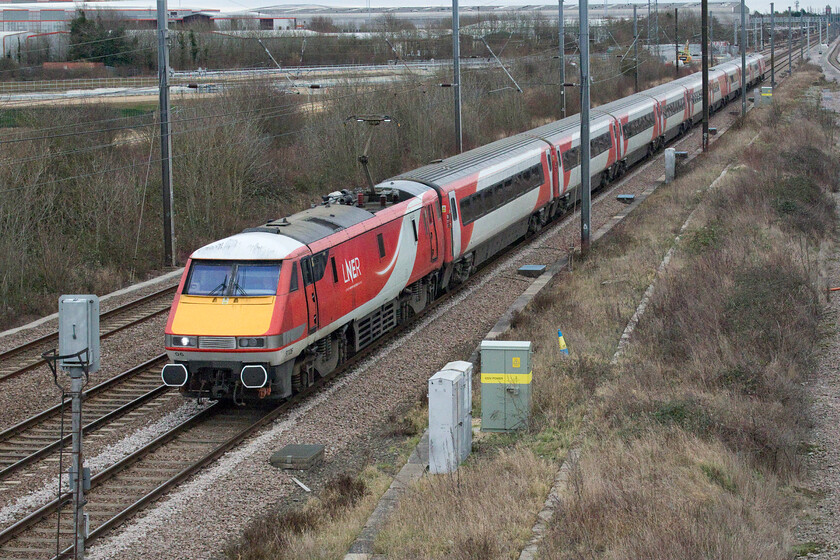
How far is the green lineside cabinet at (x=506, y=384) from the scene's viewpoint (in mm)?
11273

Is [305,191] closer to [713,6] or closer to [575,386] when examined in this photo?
[575,386]

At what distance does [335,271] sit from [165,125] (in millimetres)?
11209

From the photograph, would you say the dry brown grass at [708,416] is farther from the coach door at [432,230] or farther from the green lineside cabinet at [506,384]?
the coach door at [432,230]

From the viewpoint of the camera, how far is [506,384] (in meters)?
11.3

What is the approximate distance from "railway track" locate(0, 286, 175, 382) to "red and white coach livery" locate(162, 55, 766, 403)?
14.2ft

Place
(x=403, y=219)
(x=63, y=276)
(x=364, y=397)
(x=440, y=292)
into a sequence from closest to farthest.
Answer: (x=364, y=397) → (x=403, y=219) → (x=440, y=292) → (x=63, y=276)

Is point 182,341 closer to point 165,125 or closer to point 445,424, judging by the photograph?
point 445,424

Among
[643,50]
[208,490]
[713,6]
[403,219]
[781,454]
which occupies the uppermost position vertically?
[713,6]

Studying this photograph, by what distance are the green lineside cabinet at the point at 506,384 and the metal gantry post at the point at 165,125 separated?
14.6 metres

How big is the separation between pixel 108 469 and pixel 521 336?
7.06 m

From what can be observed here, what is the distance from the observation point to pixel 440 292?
2059 cm

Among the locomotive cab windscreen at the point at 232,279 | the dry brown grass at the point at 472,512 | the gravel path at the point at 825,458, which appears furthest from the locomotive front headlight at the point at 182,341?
the gravel path at the point at 825,458

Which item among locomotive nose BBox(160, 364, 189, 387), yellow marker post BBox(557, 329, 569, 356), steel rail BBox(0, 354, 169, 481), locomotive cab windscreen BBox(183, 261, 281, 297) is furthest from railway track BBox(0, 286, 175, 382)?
yellow marker post BBox(557, 329, 569, 356)

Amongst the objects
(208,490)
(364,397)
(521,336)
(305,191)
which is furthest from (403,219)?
(305,191)
